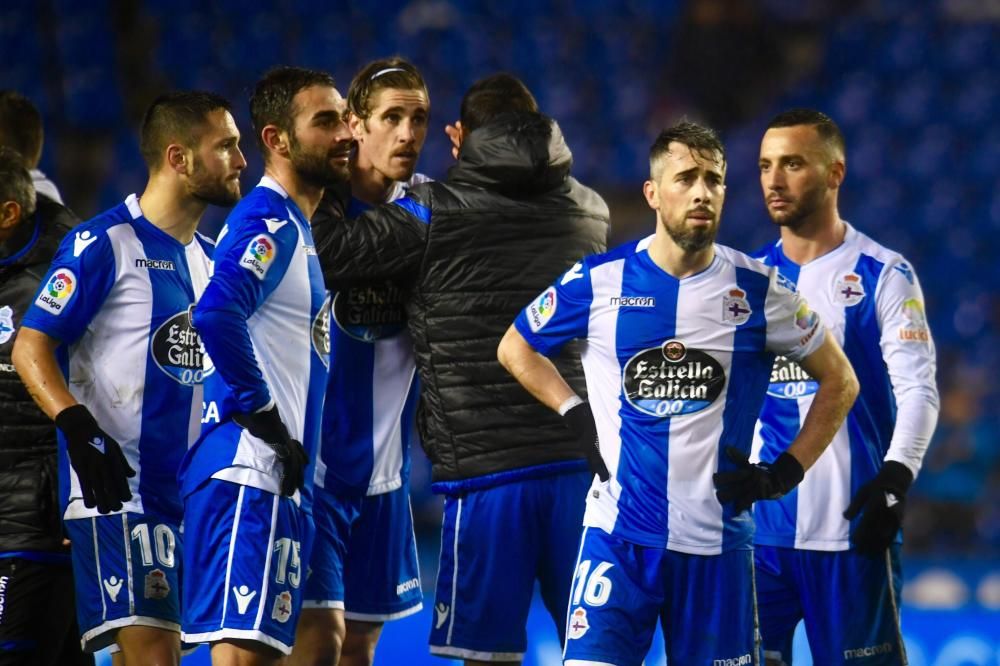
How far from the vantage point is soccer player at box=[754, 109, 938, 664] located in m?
5.41

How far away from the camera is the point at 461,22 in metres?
15.1

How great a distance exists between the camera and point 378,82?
18.1ft

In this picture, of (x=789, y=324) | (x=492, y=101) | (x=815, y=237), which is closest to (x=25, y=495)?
(x=492, y=101)

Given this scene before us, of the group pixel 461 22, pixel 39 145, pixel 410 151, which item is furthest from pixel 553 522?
pixel 461 22

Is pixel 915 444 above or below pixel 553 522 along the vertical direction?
above

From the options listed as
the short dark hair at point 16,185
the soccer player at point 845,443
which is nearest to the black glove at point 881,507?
the soccer player at point 845,443

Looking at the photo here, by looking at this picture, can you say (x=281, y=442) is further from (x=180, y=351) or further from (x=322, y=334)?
(x=180, y=351)

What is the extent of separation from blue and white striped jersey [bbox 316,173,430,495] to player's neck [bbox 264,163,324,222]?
20.0 inches

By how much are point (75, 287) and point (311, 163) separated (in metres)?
0.92

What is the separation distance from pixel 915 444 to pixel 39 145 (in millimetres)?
4195

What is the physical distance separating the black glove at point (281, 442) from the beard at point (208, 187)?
0.95 m

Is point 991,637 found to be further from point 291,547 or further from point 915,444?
point 291,547

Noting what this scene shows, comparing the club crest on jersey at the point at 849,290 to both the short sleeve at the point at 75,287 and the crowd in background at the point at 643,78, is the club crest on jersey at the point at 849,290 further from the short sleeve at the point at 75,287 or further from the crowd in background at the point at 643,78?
the crowd in background at the point at 643,78

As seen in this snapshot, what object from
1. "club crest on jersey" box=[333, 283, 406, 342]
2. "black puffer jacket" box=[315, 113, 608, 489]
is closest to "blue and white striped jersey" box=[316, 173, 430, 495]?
"club crest on jersey" box=[333, 283, 406, 342]
